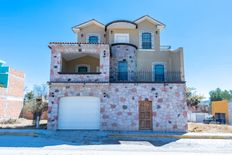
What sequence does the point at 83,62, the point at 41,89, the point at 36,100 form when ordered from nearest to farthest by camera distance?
the point at 83,62 → the point at 36,100 → the point at 41,89

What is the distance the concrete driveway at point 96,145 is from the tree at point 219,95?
60815mm

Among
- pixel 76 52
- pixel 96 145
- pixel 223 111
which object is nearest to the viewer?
pixel 96 145

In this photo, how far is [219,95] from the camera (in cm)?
7031

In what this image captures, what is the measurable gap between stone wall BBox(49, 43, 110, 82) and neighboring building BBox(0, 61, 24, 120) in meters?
Result: 13.6

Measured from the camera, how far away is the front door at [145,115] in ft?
56.6

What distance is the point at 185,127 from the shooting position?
17.0 m

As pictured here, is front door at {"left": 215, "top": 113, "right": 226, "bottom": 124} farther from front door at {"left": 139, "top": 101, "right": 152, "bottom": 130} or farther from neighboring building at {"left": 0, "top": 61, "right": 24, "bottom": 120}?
neighboring building at {"left": 0, "top": 61, "right": 24, "bottom": 120}

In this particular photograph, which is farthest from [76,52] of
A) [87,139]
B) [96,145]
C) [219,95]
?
[219,95]

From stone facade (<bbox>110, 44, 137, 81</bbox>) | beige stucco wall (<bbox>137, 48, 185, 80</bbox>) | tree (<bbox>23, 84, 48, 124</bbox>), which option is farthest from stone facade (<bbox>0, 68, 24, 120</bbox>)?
beige stucco wall (<bbox>137, 48, 185, 80</bbox>)

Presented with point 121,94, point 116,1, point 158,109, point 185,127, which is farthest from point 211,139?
point 116,1

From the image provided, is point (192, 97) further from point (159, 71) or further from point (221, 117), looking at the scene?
point (159, 71)

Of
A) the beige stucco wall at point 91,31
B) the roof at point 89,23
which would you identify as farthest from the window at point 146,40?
the roof at point 89,23

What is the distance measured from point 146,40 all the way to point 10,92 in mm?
20201

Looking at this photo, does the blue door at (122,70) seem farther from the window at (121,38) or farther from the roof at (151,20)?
the roof at (151,20)
